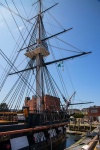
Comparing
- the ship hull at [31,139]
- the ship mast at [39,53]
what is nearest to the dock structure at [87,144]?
the ship hull at [31,139]

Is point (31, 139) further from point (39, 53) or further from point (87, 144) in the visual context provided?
point (39, 53)

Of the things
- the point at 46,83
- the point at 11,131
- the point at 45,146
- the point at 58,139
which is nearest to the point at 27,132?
the point at 11,131

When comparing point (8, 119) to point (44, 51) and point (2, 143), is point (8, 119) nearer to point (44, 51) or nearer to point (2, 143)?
point (2, 143)

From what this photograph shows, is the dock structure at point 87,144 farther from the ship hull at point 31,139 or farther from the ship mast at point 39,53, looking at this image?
the ship mast at point 39,53

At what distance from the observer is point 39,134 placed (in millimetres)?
13109

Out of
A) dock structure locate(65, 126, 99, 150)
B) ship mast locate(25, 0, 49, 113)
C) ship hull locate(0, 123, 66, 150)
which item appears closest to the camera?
ship hull locate(0, 123, 66, 150)

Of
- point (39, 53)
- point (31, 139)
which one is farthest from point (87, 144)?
point (39, 53)

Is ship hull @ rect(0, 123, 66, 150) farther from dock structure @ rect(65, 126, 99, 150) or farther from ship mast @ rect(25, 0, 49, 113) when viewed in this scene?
ship mast @ rect(25, 0, 49, 113)

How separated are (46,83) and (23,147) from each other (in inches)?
449

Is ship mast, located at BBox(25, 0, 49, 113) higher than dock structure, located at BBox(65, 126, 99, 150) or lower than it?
higher

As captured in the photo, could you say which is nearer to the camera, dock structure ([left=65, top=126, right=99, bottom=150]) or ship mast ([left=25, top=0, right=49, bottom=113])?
dock structure ([left=65, top=126, right=99, bottom=150])

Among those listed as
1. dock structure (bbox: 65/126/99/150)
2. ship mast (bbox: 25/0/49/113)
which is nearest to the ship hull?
dock structure (bbox: 65/126/99/150)

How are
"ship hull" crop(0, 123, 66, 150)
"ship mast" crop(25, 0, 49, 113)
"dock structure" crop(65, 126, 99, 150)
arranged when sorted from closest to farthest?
1. "ship hull" crop(0, 123, 66, 150)
2. "dock structure" crop(65, 126, 99, 150)
3. "ship mast" crop(25, 0, 49, 113)

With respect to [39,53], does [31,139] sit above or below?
below
